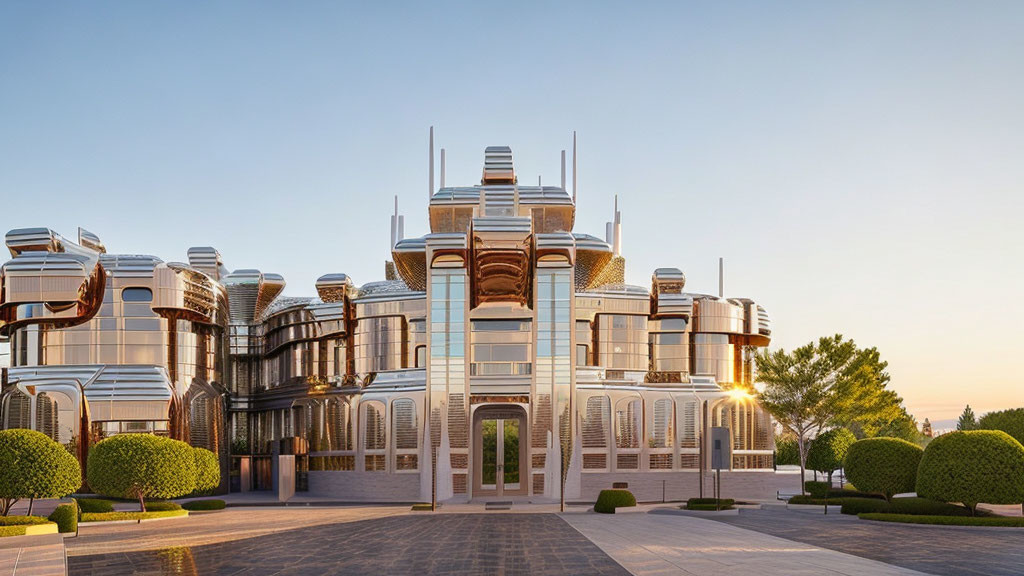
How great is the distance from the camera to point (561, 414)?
45562 mm

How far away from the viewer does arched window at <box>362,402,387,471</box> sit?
47250 mm

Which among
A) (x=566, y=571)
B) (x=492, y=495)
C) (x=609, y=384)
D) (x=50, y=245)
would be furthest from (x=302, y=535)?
(x=50, y=245)

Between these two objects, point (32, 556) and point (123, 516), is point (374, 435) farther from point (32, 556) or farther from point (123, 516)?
point (32, 556)

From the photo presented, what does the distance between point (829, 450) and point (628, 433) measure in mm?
9403

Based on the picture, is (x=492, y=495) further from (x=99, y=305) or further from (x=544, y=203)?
(x=99, y=305)

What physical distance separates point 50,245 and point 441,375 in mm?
19956

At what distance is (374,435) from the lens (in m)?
47.5

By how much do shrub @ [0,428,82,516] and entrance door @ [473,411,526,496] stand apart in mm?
19353

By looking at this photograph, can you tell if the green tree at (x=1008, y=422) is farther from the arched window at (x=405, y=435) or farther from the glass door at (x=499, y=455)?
the arched window at (x=405, y=435)

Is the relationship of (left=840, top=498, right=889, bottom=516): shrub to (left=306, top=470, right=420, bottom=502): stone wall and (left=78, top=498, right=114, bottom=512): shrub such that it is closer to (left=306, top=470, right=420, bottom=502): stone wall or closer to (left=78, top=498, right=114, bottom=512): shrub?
(left=306, top=470, right=420, bottom=502): stone wall

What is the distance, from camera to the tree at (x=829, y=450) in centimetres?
4594

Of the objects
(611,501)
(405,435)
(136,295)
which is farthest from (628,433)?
(136,295)

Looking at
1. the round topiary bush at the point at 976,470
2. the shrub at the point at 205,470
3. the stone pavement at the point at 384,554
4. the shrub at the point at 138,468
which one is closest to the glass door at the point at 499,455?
the shrub at the point at 205,470

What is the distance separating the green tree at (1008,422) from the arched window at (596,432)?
16349 millimetres
